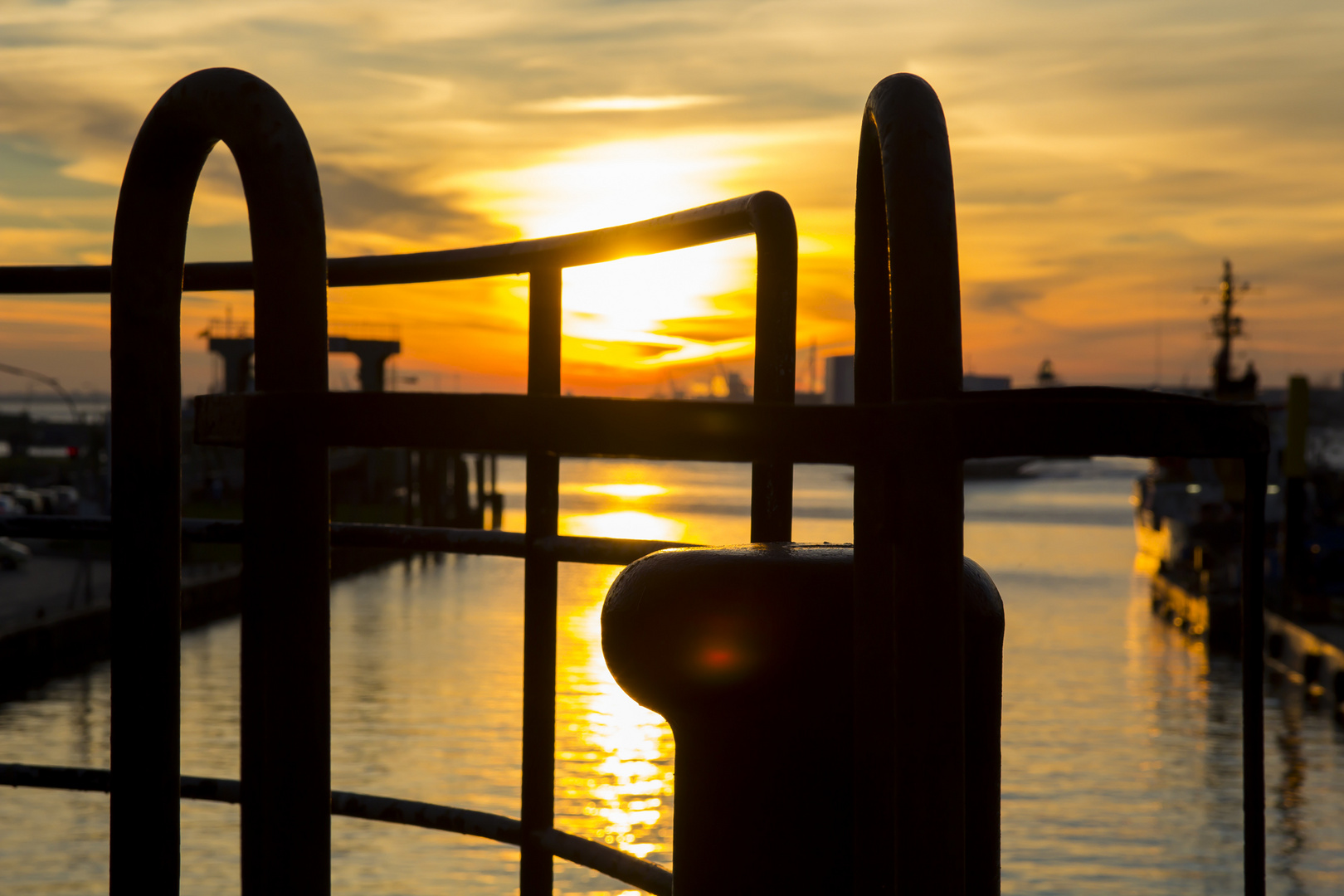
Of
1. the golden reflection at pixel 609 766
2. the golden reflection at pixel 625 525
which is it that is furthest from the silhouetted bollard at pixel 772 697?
the golden reflection at pixel 625 525

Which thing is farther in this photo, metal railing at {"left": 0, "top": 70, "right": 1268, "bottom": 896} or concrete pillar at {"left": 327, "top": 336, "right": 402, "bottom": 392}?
concrete pillar at {"left": 327, "top": 336, "right": 402, "bottom": 392}

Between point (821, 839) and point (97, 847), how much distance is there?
20.3 m

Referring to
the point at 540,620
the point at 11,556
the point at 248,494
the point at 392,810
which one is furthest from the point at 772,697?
the point at 11,556

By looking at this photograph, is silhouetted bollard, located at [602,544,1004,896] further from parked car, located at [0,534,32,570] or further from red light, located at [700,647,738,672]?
parked car, located at [0,534,32,570]

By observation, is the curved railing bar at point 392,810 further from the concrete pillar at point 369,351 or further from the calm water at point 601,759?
the concrete pillar at point 369,351

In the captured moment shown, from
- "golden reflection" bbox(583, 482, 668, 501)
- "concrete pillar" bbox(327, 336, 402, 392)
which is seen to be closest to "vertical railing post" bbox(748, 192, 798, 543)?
"concrete pillar" bbox(327, 336, 402, 392)

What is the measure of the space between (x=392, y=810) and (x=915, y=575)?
140 centimetres

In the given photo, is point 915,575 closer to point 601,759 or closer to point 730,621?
point 730,621

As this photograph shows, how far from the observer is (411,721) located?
25.6 m

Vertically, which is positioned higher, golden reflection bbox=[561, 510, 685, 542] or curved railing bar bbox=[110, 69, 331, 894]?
curved railing bar bbox=[110, 69, 331, 894]

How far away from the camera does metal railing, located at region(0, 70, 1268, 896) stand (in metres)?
0.98

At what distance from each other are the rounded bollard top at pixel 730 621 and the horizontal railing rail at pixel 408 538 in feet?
1.64

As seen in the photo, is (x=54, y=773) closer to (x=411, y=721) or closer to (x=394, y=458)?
(x=411, y=721)

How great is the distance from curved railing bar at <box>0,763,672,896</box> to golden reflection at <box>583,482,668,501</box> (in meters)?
118
